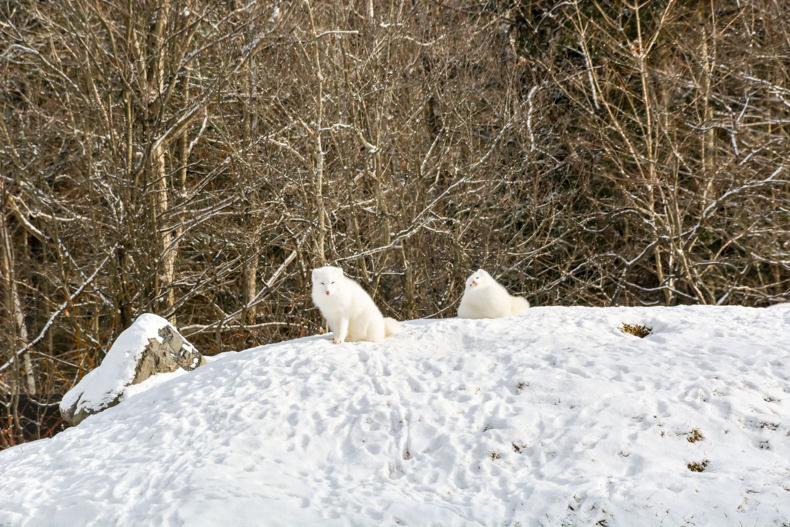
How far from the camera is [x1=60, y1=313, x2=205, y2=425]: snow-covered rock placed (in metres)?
8.09

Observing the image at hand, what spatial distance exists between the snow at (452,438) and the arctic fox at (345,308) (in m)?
0.17

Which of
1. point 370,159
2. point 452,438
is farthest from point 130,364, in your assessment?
point 370,159

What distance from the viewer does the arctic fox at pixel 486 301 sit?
8.45 m

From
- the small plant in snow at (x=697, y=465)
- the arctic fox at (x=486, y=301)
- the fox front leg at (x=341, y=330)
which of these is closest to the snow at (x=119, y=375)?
the fox front leg at (x=341, y=330)

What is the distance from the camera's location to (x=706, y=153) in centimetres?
1630

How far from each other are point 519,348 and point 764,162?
1067 centimetres

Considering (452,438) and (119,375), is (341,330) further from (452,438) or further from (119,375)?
(119,375)

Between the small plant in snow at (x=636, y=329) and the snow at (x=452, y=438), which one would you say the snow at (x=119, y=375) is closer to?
the snow at (x=452, y=438)

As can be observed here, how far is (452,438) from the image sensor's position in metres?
6.01

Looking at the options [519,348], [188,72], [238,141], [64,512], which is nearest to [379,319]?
[519,348]

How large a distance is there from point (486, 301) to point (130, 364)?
4482 millimetres

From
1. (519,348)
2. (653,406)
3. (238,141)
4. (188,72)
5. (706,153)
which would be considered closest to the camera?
Result: (653,406)

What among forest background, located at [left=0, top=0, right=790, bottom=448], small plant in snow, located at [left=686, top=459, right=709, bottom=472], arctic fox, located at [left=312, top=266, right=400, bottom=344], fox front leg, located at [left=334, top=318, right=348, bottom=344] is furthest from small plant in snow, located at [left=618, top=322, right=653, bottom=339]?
forest background, located at [left=0, top=0, right=790, bottom=448]

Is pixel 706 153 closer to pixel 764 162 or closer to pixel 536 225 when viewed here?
pixel 764 162
